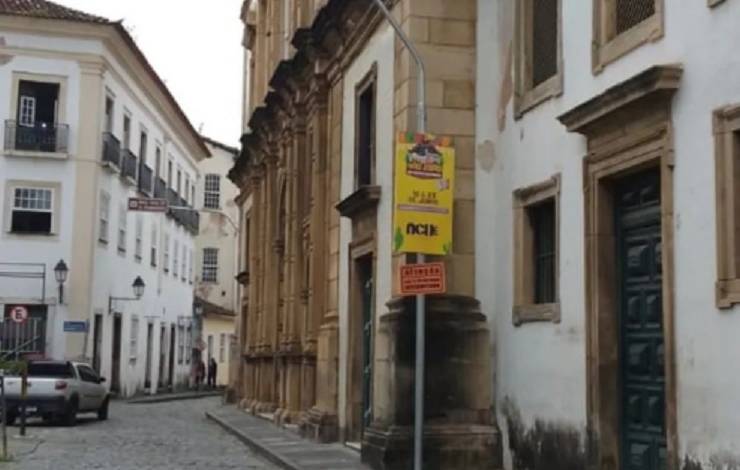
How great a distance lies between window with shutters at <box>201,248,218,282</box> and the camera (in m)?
62.1

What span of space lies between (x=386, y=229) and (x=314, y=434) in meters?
4.95

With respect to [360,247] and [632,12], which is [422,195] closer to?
[632,12]

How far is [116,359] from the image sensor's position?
37812 millimetres

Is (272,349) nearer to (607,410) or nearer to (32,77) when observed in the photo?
(32,77)

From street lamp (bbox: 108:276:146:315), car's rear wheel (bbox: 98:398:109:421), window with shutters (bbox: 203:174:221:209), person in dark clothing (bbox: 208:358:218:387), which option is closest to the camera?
car's rear wheel (bbox: 98:398:109:421)

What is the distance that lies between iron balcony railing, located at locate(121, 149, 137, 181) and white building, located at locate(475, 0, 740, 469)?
80.0 ft

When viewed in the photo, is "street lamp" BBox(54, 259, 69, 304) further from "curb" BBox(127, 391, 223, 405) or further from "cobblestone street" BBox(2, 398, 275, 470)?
"cobblestone street" BBox(2, 398, 275, 470)

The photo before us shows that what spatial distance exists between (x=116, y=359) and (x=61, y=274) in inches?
253

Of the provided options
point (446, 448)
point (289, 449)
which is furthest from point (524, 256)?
point (289, 449)

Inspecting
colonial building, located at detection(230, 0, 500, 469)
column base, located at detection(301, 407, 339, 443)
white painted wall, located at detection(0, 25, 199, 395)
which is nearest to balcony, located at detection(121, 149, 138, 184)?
white painted wall, located at detection(0, 25, 199, 395)

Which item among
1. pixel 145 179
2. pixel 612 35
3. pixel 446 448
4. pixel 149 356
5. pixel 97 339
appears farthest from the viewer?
pixel 149 356

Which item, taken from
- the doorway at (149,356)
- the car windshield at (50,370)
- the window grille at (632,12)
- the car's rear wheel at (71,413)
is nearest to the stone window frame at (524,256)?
the window grille at (632,12)

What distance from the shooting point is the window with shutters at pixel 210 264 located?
62.1 m

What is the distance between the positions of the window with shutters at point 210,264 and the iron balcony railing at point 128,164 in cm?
2359
